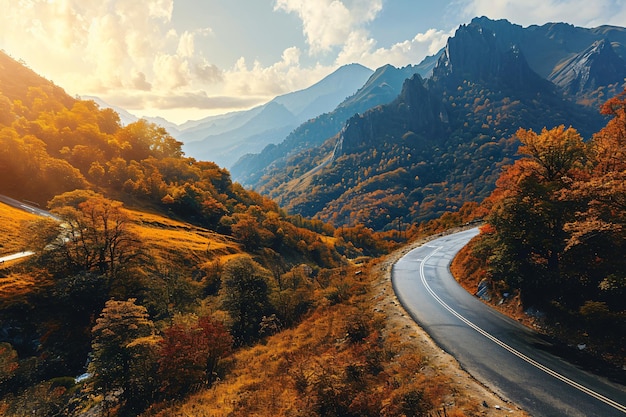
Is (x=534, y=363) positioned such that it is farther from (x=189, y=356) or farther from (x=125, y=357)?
(x=125, y=357)

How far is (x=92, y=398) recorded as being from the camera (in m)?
23.0

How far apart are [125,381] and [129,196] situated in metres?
70.1

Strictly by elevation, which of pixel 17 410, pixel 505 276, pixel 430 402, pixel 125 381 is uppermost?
pixel 505 276

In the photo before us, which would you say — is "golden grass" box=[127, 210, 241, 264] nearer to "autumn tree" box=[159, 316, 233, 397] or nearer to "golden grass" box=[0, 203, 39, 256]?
"golden grass" box=[0, 203, 39, 256]

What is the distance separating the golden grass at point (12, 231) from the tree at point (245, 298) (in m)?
25.2

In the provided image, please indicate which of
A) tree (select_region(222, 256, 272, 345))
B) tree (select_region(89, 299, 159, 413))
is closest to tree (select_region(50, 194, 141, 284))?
tree (select_region(222, 256, 272, 345))

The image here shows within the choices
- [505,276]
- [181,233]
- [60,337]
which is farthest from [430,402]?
[181,233]

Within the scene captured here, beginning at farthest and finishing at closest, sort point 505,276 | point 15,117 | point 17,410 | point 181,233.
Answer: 1. point 15,117
2. point 181,233
3. point 505,276
4. point 17,410

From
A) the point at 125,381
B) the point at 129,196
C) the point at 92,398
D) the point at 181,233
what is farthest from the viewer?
the point at 129,196

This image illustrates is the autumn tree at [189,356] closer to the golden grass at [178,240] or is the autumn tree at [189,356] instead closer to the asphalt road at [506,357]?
the asphalt road at [506,357]

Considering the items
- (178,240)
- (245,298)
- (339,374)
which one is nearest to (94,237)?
(245,298)

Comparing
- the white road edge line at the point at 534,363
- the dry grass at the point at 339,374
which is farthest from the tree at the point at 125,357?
the white road edge line at the point at 534,363

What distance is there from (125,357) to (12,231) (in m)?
35.7

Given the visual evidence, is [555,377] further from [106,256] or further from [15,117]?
[15,117]
